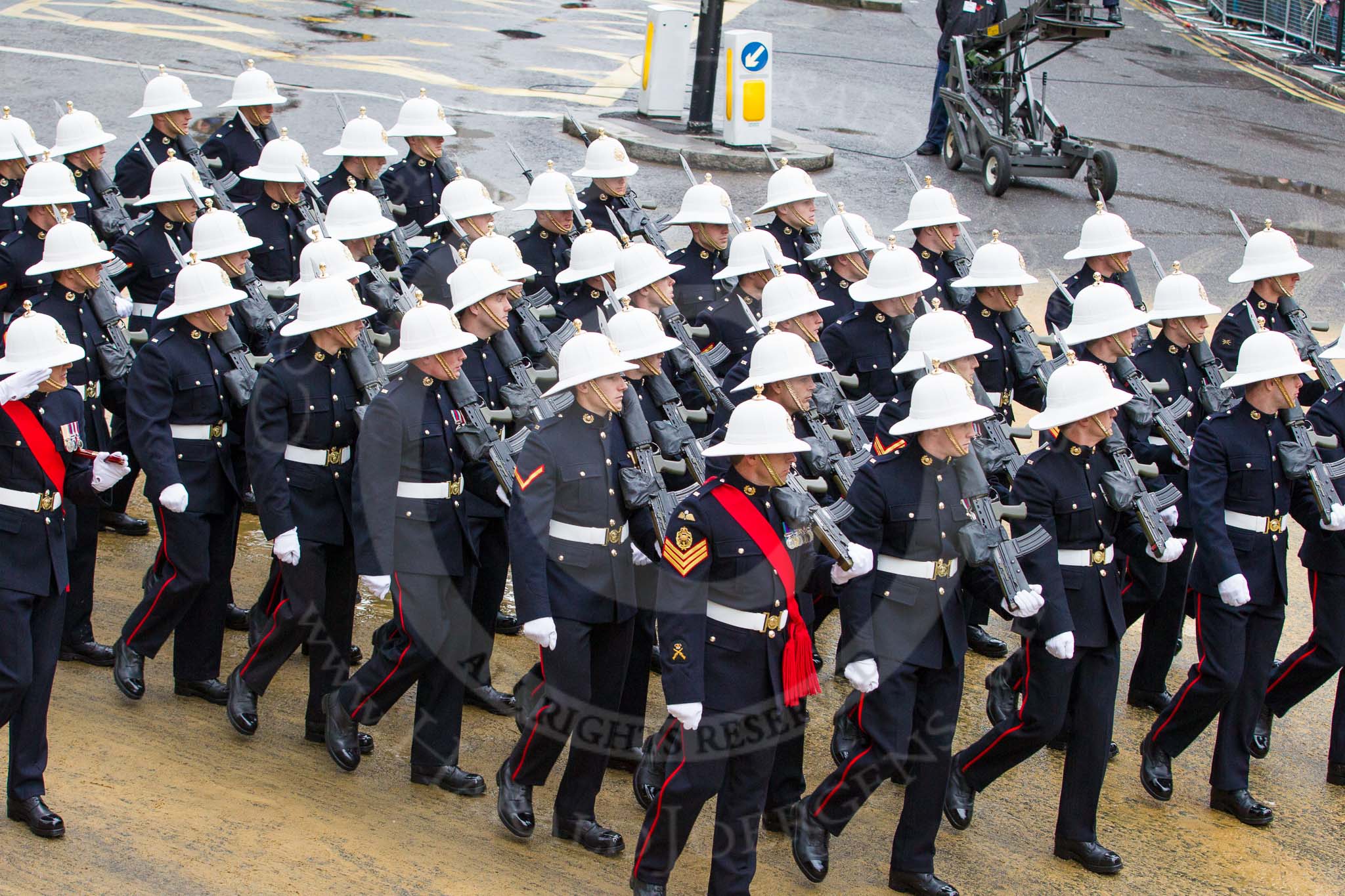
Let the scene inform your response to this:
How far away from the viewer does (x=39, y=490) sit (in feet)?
18.7

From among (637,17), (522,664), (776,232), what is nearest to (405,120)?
(776,232)

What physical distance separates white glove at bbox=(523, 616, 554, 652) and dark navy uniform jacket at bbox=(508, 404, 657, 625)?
4 centimetres

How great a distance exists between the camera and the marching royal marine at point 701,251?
28.0 ft

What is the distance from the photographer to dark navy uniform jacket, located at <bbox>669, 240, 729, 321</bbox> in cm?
852

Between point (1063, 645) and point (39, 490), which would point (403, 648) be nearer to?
point (39, 490)

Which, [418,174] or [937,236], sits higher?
Answer: [937,236]

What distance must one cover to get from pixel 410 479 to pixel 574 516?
0.73 m

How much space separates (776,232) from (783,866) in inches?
163

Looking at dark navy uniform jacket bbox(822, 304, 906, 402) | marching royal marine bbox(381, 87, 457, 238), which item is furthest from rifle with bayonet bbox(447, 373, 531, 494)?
marching royal marine bbox(381, 87, 457, 238)

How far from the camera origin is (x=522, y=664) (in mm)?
7363

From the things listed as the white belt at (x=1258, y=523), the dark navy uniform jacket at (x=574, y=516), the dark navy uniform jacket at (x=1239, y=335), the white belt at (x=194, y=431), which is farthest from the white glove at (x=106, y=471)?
the dark navy uniform jacket at (x=1239, y=335)

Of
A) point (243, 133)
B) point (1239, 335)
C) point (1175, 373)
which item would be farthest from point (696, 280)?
point (243, 133)

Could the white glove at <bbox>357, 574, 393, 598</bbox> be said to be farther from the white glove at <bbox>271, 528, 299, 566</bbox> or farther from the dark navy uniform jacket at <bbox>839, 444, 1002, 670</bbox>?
the dark navy uniform jacket at <bbox>839, 444, 1002, 670</bbox>

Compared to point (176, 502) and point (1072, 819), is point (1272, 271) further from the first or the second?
point (176, 502)
